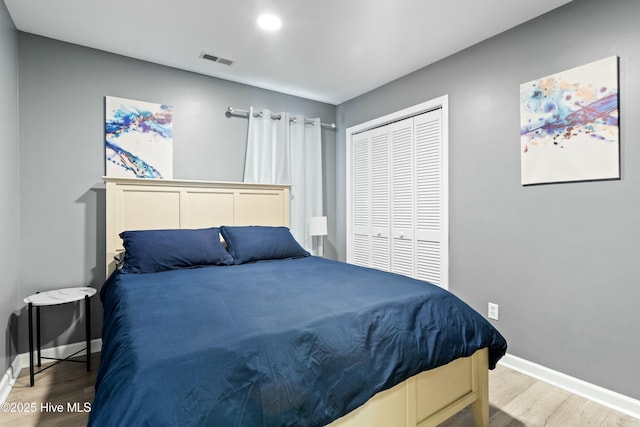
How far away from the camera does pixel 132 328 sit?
1252 mm

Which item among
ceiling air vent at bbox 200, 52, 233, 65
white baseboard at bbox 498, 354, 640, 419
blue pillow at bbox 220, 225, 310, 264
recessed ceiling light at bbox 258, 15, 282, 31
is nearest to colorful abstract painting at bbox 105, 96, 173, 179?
ceiling air vent at bbox 200, 52, 233, 65

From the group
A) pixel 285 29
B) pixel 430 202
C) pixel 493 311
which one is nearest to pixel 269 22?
pixel 285 29

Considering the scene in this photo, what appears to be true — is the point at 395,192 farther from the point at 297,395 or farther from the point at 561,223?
the point at 297,395

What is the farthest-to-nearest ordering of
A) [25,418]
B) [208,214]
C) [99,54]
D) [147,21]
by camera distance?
[208,214] < [99,54] < [147,21] < [25,418]

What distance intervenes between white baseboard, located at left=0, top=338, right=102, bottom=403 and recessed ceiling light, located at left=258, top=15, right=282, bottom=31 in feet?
9.31

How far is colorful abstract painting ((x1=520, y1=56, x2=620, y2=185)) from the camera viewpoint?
200 cm

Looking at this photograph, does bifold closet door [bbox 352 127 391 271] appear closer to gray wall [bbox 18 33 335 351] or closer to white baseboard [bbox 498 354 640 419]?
white baseboard [bbox 498 354 640 419]

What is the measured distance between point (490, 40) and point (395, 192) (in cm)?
153

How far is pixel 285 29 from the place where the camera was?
249 cm

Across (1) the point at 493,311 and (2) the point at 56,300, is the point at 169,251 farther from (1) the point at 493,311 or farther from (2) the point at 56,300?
(1) the point at 493,311

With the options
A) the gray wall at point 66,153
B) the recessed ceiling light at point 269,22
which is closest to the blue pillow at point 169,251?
the gray wall at point 66,153

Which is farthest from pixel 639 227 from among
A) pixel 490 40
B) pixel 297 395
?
pixel 297 395

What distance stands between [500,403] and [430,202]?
167 centimetres

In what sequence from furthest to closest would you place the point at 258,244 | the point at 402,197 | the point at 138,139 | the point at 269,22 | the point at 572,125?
the point at 402,197 < the point at 138,139 < the point at 258,244 < the point at 269,22 < the point at 572,125
